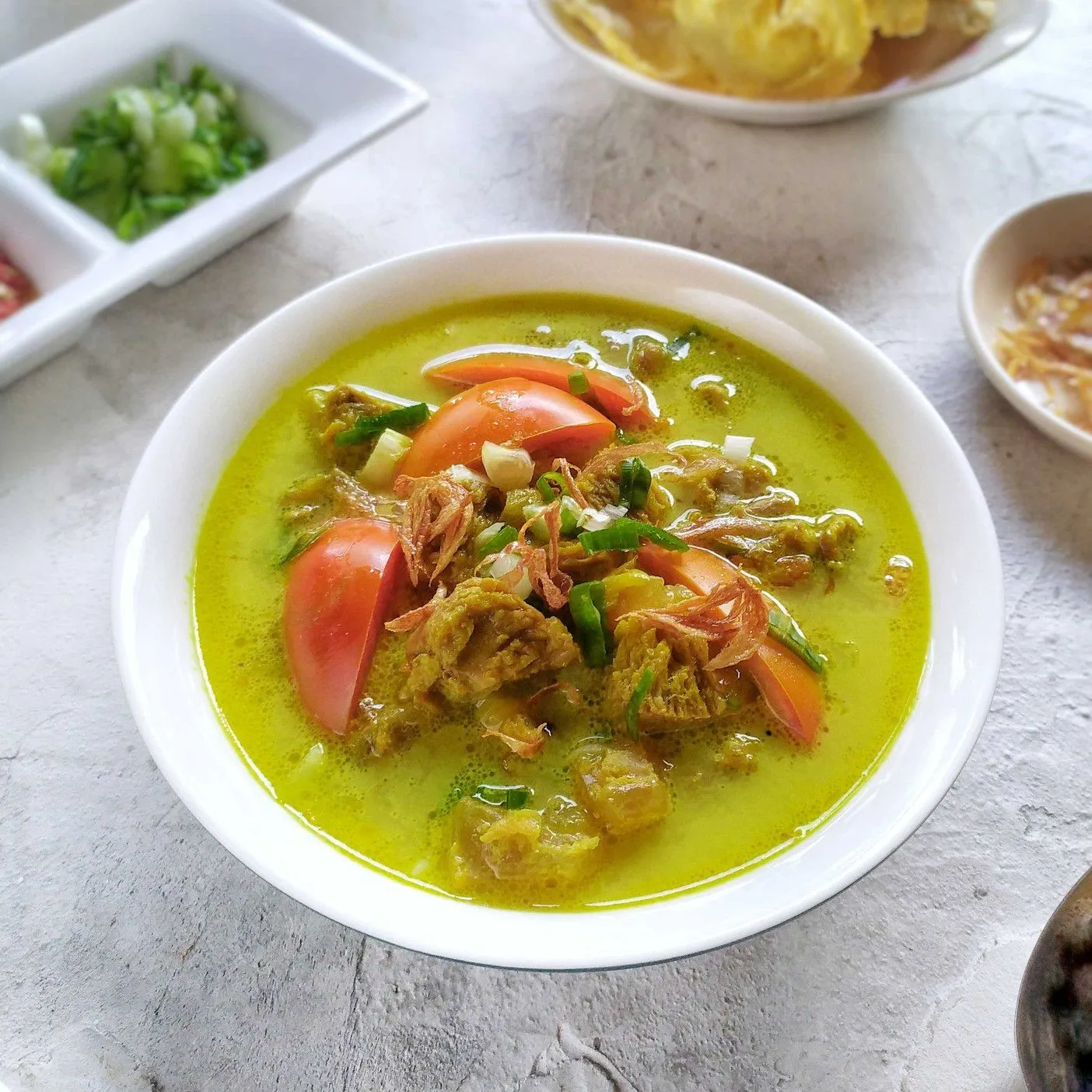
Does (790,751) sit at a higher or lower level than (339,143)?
lower

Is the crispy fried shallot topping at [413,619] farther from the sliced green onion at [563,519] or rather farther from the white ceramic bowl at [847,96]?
the white ceramic bowl at [847,96]

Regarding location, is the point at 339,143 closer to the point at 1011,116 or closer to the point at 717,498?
the point at 717,498

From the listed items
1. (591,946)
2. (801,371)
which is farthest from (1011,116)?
(591,946)

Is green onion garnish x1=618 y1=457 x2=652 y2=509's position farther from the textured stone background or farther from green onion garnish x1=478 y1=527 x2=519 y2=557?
the textured stone background

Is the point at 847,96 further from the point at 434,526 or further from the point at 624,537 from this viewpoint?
the point at 434,526

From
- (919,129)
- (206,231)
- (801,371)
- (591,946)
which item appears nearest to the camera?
(591,946)

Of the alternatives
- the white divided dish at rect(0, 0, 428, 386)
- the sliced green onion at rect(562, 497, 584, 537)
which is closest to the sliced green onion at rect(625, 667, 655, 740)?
the sliced green onion at rect(562, 497, 584, 537)

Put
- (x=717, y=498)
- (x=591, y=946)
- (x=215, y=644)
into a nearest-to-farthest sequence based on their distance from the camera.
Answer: (x=591, y=946), (x=215, y=644), (x=717, y=498)
